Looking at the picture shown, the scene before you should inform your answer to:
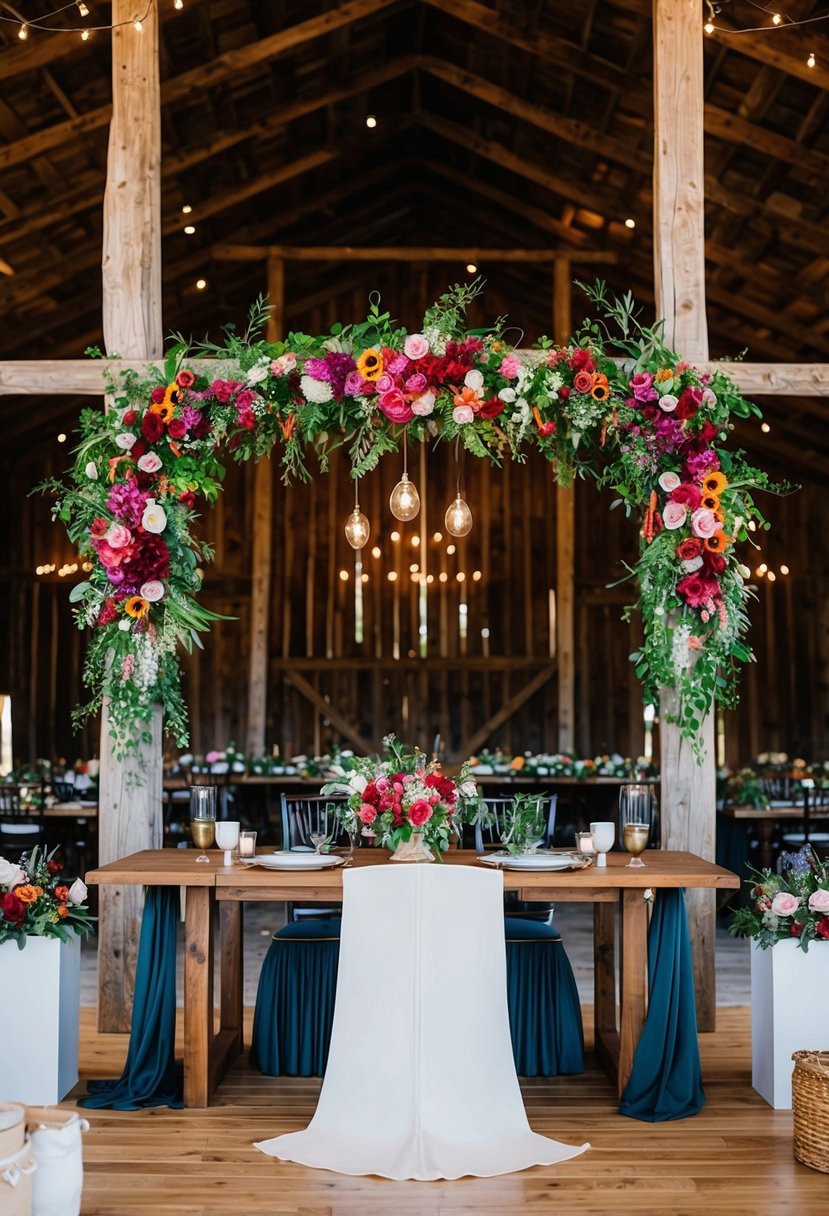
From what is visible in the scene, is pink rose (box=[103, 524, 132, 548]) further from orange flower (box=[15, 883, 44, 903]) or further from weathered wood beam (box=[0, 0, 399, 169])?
weathered wood beam (box=[0, 0, 399, 169])

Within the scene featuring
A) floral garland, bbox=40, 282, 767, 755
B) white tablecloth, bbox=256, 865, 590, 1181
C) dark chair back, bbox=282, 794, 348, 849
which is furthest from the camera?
dark chair back, bbox=282, 794, 348, 849

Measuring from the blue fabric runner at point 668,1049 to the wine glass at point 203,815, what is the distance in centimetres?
160

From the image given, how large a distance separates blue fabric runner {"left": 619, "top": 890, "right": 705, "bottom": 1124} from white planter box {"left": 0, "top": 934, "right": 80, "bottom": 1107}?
6.34 ft

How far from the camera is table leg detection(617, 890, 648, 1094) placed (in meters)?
4.29

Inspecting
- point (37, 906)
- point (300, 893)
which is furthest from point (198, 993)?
point (37, 906)

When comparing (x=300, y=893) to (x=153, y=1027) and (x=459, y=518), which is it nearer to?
(x=153, y=1027)

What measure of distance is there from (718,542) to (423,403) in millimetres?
1293

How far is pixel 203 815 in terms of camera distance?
14.7 ft

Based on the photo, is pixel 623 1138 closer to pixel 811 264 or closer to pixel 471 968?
pixel 471 968

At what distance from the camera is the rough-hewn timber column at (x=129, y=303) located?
5.47 metres

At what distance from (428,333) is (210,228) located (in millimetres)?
7423

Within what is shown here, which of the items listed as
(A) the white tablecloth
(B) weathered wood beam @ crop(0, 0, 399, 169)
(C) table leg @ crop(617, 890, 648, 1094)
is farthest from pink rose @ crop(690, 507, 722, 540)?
(B) weathered wood beam @ crop(0, 0, 399, 169)

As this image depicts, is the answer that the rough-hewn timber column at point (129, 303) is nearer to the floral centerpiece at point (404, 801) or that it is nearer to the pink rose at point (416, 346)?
the pink rose at point (416, 346)

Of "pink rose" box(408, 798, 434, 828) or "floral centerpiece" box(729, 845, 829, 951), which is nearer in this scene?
"pink rose" box(408, 798, 434, 828)
